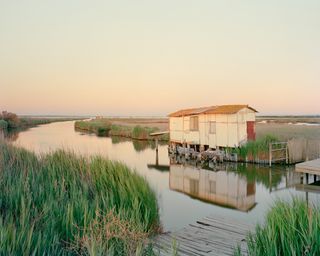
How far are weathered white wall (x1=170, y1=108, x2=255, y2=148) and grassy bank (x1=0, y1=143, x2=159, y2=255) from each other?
14.3 meters

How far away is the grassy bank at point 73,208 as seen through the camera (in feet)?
13.1

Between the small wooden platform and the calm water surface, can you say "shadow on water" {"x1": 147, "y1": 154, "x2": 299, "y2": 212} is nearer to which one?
the calm water surface

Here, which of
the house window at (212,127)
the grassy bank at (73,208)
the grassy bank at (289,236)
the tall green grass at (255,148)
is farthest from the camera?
the house window at (212,127)

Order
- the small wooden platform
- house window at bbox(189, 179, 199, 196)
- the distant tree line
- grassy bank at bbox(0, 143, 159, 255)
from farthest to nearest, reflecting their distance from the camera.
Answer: the distant tree line → house window at bbox(189, 179, 199, 196) → the small wooden platform → grassy bank at bbox(0, 143, 159, 255)

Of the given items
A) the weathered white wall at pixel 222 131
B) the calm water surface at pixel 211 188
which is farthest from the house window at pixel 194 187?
the weathered white wall at pixel 222 131

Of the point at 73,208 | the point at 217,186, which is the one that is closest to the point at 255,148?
the point at 217,186

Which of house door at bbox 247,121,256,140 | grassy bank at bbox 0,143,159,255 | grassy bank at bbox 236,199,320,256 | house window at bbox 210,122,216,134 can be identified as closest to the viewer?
grassy bank at bbox 0,143,159,255

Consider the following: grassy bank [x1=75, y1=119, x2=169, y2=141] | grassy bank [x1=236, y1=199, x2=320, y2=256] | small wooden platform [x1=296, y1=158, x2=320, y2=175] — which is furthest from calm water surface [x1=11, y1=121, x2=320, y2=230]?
grassy bank [x1=75, y1=119, x2=169, y2=141]

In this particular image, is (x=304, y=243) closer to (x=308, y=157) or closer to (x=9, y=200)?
(x=9, y=200)

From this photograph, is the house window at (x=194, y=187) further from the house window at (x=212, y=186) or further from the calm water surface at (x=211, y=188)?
the house window at (x=212, y=186)

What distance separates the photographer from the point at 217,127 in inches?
915

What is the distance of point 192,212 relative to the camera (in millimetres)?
11109

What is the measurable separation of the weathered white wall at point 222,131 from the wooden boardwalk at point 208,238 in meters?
14.4

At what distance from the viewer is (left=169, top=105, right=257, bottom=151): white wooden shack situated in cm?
2216
